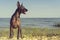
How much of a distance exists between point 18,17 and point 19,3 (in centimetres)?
60

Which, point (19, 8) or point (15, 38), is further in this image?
point (15, 38)

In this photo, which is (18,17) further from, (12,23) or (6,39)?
(6,39)

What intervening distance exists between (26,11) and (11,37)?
1.52 metres

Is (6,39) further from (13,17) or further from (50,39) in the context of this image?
(50,39)

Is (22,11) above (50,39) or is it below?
above

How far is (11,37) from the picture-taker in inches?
451

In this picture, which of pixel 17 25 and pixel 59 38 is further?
pixel 59 38

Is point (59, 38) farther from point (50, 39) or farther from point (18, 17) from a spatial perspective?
point (18, 17)

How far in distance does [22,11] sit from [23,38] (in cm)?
138

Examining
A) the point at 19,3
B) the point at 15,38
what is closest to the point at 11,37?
the point at 15,38

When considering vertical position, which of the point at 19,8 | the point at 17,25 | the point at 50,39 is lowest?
the point at 50,39

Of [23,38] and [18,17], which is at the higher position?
[18,17]

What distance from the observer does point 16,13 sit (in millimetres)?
10742

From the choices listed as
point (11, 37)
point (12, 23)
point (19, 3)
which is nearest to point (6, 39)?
point (11, 37)
